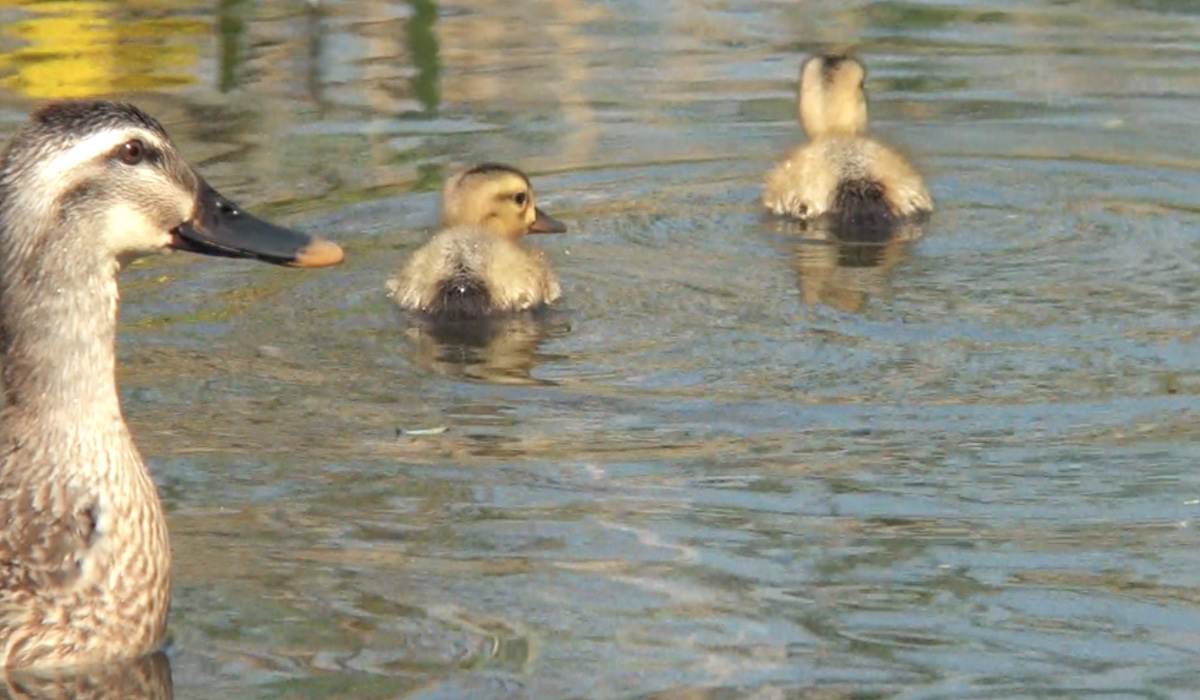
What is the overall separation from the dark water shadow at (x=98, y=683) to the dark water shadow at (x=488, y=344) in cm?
194

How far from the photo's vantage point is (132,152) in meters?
5.19

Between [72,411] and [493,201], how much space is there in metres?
2.99

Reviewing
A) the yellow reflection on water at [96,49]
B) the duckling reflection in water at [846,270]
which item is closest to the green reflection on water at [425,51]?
the yellow reflection on water at [96,49]

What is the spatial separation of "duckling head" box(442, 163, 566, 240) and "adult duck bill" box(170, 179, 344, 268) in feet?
7.99

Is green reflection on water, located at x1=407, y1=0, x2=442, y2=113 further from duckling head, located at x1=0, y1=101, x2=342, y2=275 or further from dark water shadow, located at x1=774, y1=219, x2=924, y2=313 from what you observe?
duckling head, located at x1=0, y1=101, x2=342, y2=275

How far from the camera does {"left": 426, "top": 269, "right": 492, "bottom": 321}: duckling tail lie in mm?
7461

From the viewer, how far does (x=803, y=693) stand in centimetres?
471

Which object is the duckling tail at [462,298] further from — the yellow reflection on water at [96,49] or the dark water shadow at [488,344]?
the yellow reflection on water at [96,49]

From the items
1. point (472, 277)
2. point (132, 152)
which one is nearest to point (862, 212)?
point (472, 277)

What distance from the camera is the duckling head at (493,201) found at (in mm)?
7910

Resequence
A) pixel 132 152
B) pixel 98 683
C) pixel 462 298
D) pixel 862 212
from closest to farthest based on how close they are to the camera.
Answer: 1. pixel 98 683
2. pixel 132 152
3. pixel 462 298
4. pixel 862 212

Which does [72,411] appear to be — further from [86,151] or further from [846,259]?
[846,259]

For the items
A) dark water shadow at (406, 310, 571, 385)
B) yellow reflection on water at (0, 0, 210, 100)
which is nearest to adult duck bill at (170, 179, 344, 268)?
dark water shadow at (406, 310, 571, 385)

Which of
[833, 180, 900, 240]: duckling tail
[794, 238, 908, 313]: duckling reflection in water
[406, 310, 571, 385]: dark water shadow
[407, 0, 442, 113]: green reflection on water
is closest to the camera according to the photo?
[406, 310, 571, 385]: dark water shadow
